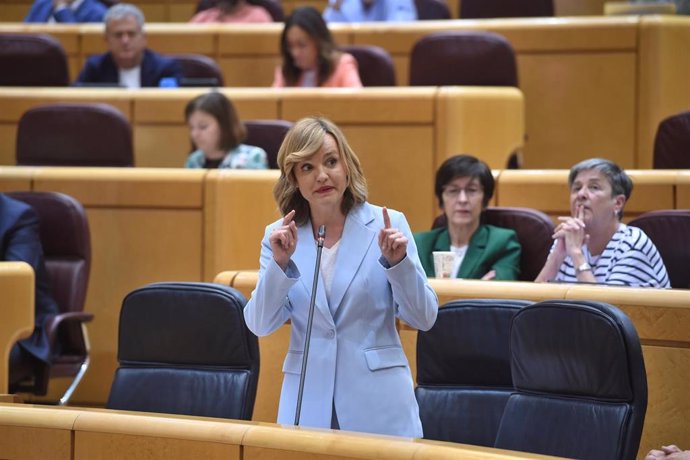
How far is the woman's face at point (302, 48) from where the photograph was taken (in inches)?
172

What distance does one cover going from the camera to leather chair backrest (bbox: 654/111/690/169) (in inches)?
147

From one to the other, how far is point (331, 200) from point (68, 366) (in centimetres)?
156

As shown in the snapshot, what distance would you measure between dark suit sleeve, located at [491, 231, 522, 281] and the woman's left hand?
3.77 feet

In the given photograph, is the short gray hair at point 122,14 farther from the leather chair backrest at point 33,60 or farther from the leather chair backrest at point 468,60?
the leather chair backrest at point 468,60

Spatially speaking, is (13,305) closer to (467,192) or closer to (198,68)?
(467,192)

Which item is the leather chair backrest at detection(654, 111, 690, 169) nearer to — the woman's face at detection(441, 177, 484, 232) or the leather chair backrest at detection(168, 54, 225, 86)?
the woman's face at detection(441, 177, 484, 232)

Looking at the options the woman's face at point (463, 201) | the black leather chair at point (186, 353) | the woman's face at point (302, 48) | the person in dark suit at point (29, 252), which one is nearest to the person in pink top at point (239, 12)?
the woman's face at point (302, 48)

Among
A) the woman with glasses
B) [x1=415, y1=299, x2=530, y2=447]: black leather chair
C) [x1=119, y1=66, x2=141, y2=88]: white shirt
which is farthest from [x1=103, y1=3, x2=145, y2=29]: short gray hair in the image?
[x1=415, y1=299, x2=530, y2=447]: black leather chair

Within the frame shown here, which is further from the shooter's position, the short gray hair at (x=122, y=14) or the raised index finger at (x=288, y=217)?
the short gray hair at (x=122, y=14)

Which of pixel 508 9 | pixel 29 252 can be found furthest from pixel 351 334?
pixel 508 9

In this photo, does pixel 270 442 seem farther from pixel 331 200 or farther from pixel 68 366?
pixel 68 366

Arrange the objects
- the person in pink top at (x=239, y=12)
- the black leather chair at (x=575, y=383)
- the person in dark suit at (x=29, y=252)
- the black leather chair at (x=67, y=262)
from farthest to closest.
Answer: the person in pink top at (x=239, y=12) < the black leather chair at (x=67, y=262) < the person in dark suit at (x=29, y=252) < the black leather chair at (x=575, y=383)

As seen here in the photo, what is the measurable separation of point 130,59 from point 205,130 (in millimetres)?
907

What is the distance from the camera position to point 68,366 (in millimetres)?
3369
